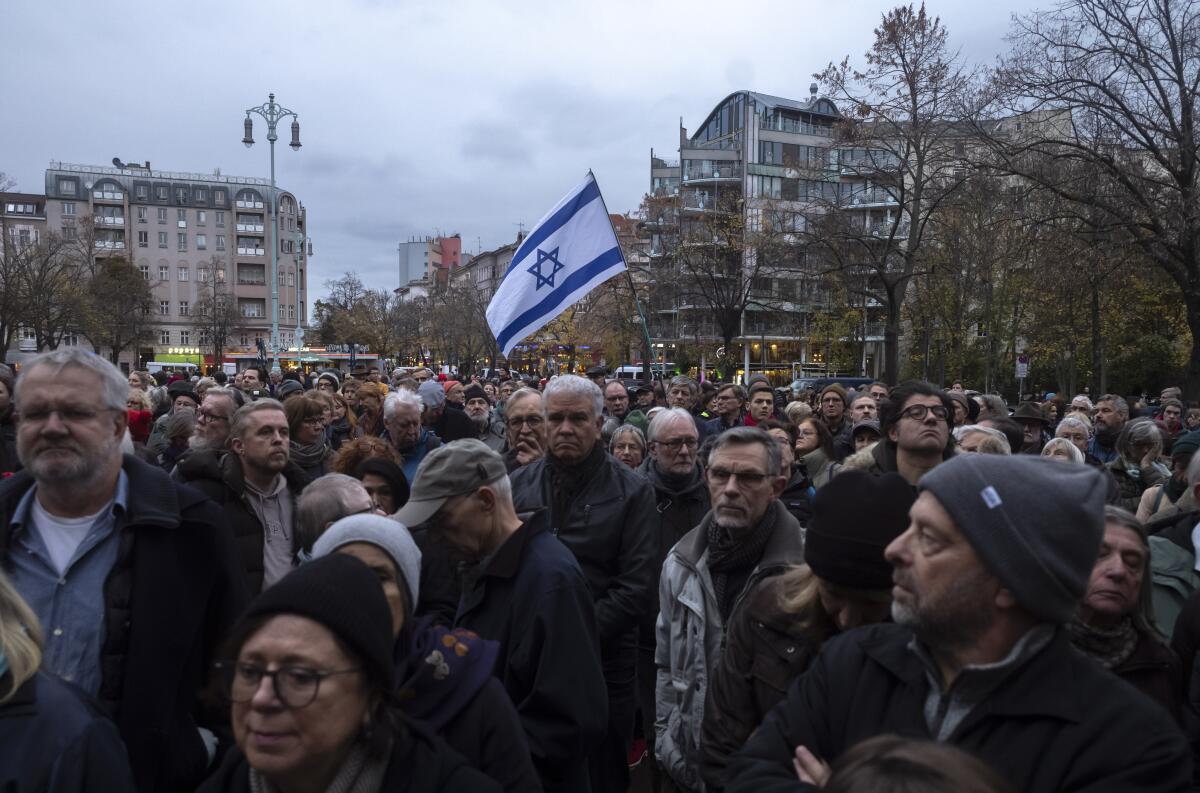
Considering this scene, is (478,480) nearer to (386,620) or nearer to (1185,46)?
(386,620)

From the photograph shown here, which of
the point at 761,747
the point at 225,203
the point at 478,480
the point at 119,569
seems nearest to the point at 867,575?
the point at 761,747

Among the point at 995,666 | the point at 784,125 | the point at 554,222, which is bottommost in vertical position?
the point at 995,666

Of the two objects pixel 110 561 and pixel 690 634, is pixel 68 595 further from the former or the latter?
pixel 690 634

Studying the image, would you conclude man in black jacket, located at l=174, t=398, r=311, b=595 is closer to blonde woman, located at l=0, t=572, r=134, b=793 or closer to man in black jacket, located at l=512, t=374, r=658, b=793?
man in black jacket, located at l=512, t=374, r=658, b=793

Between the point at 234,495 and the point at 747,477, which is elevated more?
the point at 747,477

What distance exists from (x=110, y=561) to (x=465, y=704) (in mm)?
1404

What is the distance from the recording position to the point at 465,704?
7.21 ft

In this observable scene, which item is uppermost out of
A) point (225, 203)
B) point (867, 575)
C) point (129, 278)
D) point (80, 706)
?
point (225, 203)

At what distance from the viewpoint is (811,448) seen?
23.5ft

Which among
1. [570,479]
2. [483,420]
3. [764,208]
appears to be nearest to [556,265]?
[483,420]

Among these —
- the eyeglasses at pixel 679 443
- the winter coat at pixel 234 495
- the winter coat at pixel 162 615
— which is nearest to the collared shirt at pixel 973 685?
the winter coat at pixel 162 615

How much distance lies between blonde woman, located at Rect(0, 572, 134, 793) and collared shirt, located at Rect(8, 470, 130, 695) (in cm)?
72

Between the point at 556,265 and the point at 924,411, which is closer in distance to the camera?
the point at 924,411

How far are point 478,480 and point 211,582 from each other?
0.99 m
